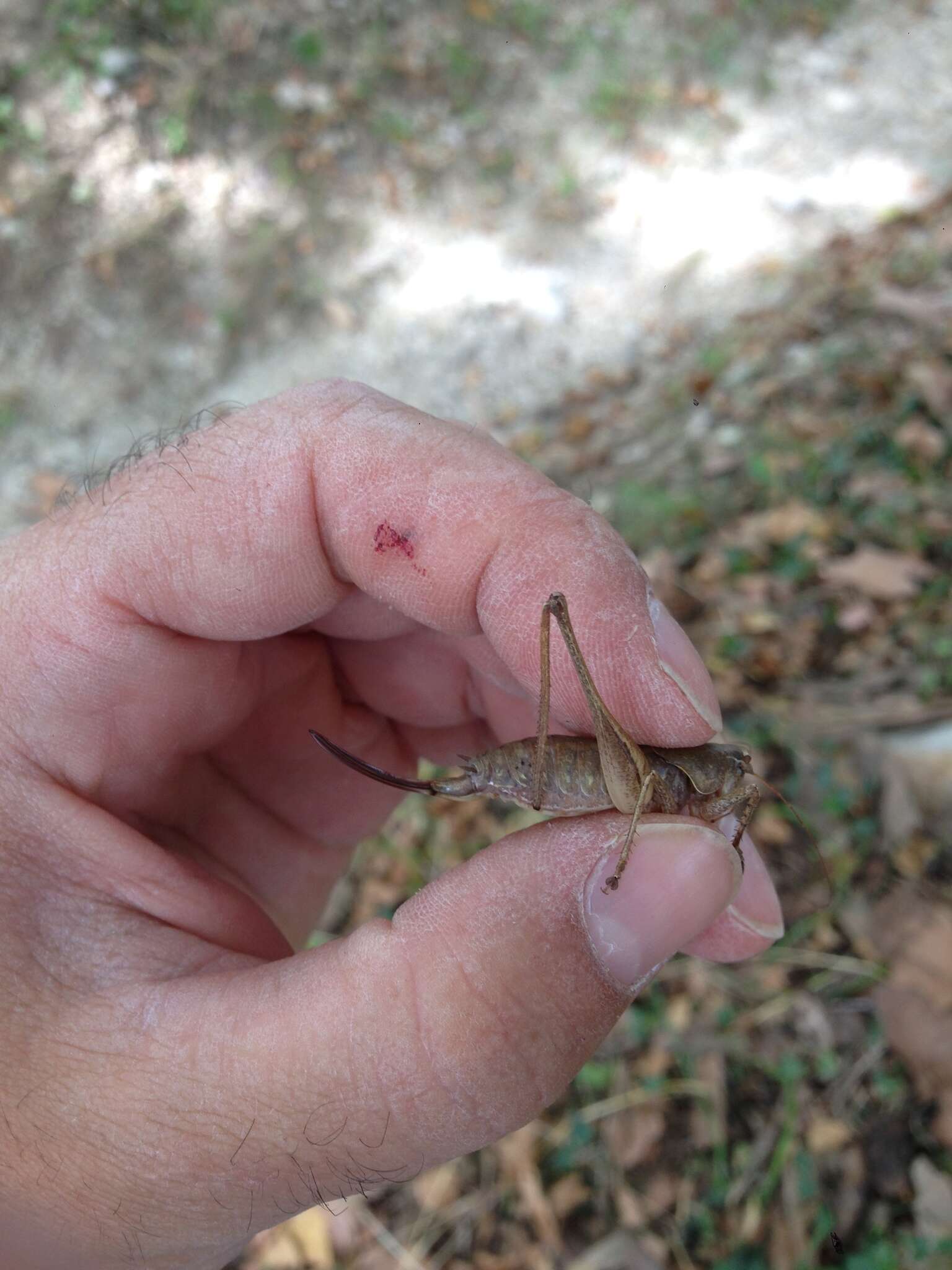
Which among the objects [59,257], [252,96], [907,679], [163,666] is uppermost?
[252,96]

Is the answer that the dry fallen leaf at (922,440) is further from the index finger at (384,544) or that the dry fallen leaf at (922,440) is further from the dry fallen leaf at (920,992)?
the index finger at (384,544)

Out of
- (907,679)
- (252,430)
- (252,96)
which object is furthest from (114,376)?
(907,679)

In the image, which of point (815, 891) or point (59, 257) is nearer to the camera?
point (815, 891)

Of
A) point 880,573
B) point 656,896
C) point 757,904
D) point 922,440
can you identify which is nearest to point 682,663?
point 656,896

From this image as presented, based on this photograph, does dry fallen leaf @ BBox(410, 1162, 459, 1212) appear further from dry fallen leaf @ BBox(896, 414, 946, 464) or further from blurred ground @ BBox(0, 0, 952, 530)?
blurred ground @ BBox(0, 0, 952, 530)

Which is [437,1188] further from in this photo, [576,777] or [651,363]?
[651,363]

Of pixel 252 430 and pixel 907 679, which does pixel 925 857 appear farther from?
pixel 252 430

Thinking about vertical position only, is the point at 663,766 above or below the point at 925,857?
above
